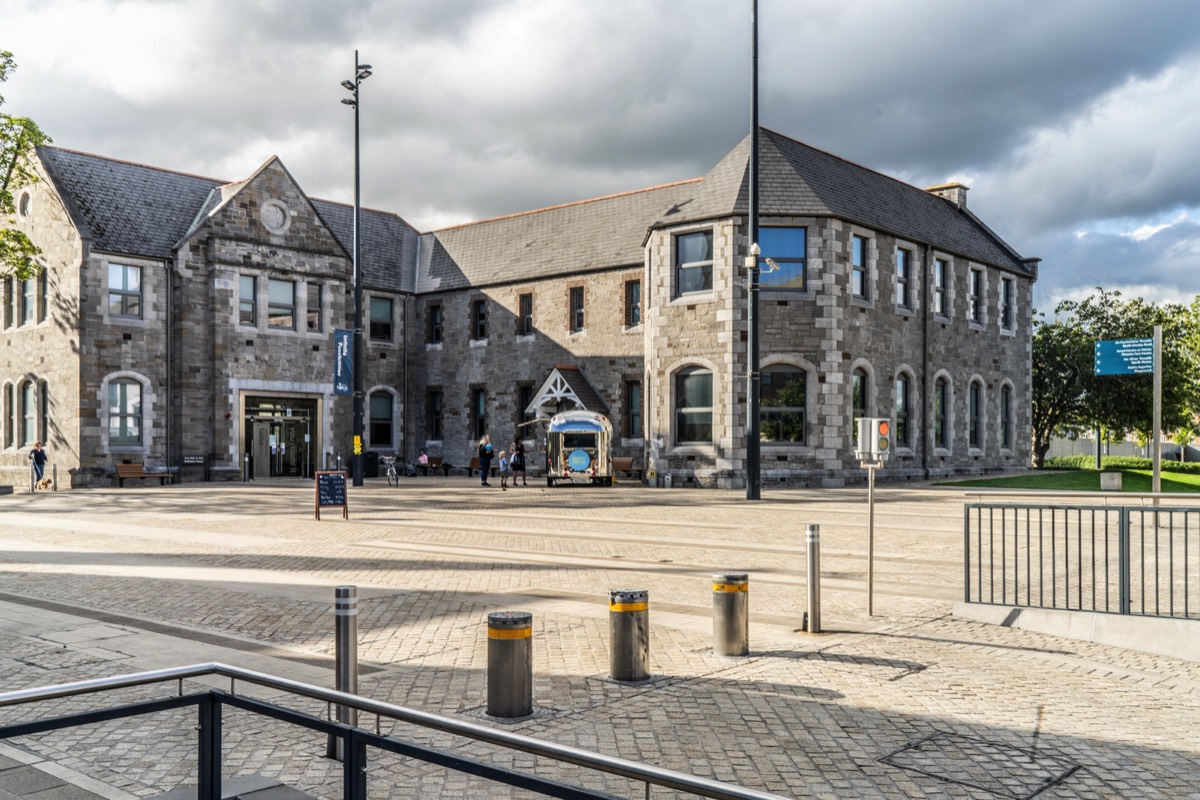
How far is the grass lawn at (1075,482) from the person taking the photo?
30661mm

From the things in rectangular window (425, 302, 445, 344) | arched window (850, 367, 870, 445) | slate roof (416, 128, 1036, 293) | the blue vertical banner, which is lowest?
arched window (850, 367, 870, 445)

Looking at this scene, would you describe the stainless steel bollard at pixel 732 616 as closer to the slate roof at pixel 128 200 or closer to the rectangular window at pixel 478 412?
the slate roof at pixel 128 200

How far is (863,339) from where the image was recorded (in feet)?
103

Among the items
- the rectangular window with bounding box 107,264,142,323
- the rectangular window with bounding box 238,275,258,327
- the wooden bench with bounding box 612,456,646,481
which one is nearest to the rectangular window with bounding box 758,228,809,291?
the wooden bench with bounding box 612,456,646,481

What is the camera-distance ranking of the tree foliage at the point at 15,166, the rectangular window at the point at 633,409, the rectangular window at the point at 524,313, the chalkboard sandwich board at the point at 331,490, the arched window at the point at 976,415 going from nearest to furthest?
the chalkboard sandwich board at the point at 331,490, the tree foliage at the point at 15,166, the rectangular window at the point at 633,409, the arched window at the point at 976,415, the rectangular window at the point at 524,313

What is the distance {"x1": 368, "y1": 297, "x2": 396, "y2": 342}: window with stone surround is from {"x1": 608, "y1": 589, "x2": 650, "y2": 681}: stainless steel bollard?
35.6 m

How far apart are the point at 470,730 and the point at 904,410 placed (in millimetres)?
32771

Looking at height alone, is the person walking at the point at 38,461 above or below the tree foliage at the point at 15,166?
below

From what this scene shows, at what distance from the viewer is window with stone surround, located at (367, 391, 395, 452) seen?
135 ft

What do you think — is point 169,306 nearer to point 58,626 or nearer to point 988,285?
point 58,626

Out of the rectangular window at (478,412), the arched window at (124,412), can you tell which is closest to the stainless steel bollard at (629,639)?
the arched window at (124,412)

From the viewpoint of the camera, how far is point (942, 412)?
36.0 metres

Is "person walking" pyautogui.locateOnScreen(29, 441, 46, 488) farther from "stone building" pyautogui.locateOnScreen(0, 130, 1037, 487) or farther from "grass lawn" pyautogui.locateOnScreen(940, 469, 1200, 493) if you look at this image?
"grass lawn" pyautogui.locateOnScreen(940, 469, 1200, 493)

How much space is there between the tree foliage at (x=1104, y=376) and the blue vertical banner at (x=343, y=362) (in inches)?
1332
